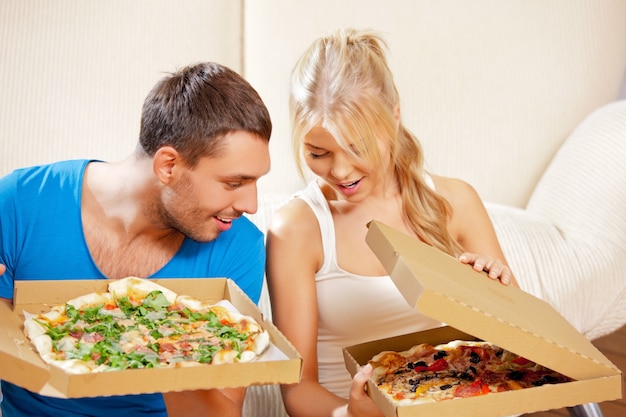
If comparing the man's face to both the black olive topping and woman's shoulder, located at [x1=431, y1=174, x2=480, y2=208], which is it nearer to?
the black olive topping

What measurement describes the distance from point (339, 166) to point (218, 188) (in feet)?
0.86

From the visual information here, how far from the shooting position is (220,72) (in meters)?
1.48

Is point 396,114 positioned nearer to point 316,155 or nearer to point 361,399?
point 316,155

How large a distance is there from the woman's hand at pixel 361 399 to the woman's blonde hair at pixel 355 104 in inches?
17.8

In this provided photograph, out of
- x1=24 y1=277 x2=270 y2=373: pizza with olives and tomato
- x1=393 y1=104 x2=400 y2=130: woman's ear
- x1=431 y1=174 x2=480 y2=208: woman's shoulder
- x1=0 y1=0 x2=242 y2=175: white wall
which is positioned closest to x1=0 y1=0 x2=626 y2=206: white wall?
x1=0 y1=0 x2=242 y2=175: white wall

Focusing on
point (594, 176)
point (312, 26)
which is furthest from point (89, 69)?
point (594, 176)

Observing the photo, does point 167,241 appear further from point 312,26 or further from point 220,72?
point 312,26

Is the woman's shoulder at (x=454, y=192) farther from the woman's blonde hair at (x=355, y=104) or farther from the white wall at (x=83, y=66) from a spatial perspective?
the white wall at (x=83, y=66)

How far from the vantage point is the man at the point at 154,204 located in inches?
55.9

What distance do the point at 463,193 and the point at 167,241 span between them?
2.28 feet

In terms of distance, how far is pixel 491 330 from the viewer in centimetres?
121

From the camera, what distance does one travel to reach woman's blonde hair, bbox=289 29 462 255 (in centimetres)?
158

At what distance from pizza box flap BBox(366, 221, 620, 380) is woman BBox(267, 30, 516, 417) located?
141 millimetres

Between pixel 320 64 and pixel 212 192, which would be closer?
pixel 212 192
